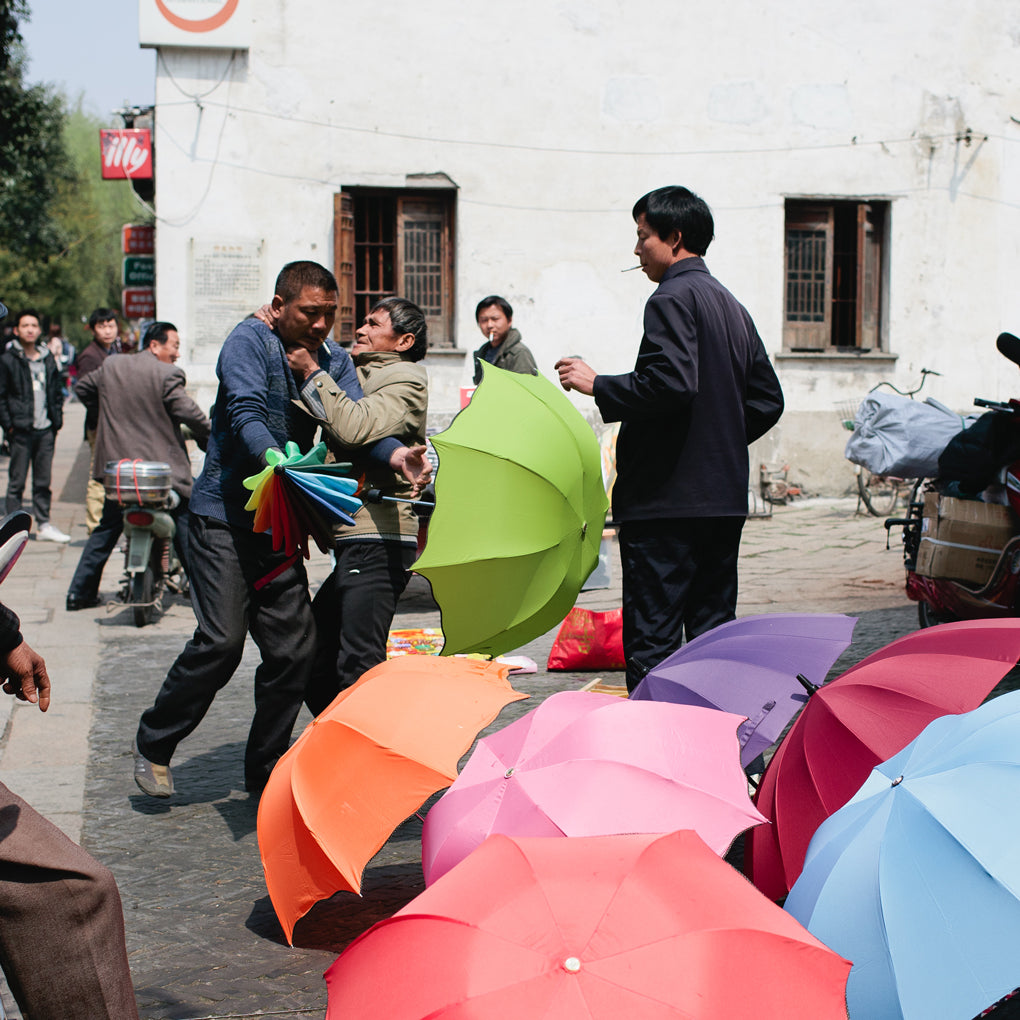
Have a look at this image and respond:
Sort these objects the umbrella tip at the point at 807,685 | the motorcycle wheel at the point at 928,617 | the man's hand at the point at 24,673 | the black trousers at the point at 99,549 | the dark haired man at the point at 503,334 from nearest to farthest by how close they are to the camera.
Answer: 1. the man's hand at the point at 24,673
2. the umbrella tip at the point at 807,685
3. the motorcycle wheel at the point at 928,617
4. the black trousers at the point at 99,549
5. the dark haired man at the point at 503,334

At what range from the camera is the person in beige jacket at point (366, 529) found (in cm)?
471

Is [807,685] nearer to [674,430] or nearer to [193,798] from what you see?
[674,430]

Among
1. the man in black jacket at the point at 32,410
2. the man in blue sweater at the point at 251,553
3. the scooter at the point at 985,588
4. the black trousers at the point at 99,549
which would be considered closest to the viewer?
the man in blue sweater at the point at 251,553

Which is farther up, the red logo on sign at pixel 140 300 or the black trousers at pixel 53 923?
the red logo on sign at pixel 140 300

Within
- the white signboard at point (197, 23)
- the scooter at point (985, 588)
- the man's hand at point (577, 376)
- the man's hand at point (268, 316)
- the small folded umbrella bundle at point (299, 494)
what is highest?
the white signboard at point (197, 23)

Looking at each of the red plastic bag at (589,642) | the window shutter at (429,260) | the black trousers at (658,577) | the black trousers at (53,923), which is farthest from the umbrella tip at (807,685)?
the window shutter at (429,260)

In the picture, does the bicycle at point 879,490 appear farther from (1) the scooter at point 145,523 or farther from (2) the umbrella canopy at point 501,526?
(2) the umbrella canopy at point 501,526

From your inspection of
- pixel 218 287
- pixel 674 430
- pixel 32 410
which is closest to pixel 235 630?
pixel 674 430

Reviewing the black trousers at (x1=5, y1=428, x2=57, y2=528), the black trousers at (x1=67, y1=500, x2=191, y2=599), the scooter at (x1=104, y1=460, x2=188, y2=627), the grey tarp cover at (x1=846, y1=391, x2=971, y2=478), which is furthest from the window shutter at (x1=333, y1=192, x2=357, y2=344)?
the grey tarp cover at (x1=846, y1=391, x2=971, y2=478)

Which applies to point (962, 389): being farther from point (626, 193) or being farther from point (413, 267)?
point (413, 267)

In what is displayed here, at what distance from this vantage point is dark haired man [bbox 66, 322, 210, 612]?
9367 millimetres

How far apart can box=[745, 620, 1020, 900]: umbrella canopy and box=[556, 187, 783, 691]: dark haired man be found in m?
1.07

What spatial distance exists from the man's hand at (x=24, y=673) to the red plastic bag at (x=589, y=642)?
460 cm

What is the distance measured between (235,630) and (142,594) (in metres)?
4.47
